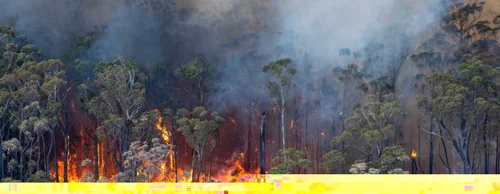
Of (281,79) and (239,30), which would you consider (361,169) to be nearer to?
(281,79)

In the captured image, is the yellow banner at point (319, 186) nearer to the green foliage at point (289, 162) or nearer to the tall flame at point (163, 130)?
the green foliage at point (289, 162)

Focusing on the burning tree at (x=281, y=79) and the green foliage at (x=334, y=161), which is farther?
the burning tree at (x=281, y=79)

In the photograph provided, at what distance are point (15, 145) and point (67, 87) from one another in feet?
7.97

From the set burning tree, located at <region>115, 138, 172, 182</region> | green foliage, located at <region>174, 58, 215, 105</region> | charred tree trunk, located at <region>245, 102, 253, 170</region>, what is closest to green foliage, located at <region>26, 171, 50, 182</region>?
burning tree, located at <region>115, 138, 172, 182</region>

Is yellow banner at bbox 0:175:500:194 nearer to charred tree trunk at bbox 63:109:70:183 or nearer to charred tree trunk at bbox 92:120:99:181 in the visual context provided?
charred tree trunk at bbox 92:120:99:181

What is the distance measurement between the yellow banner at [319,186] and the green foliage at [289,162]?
10797 millimetres

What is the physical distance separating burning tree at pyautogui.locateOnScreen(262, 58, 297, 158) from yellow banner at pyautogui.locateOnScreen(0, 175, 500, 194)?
12.3 m

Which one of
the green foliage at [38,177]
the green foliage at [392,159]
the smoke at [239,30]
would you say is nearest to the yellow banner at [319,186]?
the green foliage at [392,159]

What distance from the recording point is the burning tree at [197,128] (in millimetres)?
15867

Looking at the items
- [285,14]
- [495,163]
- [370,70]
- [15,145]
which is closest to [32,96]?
[15,145]

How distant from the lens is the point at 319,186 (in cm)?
390

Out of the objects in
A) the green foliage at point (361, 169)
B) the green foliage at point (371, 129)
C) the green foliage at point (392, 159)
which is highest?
the green foliage at point (371, 129)

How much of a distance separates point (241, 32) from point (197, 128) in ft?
11.7

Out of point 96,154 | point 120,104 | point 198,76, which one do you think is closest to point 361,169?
point 198,76
